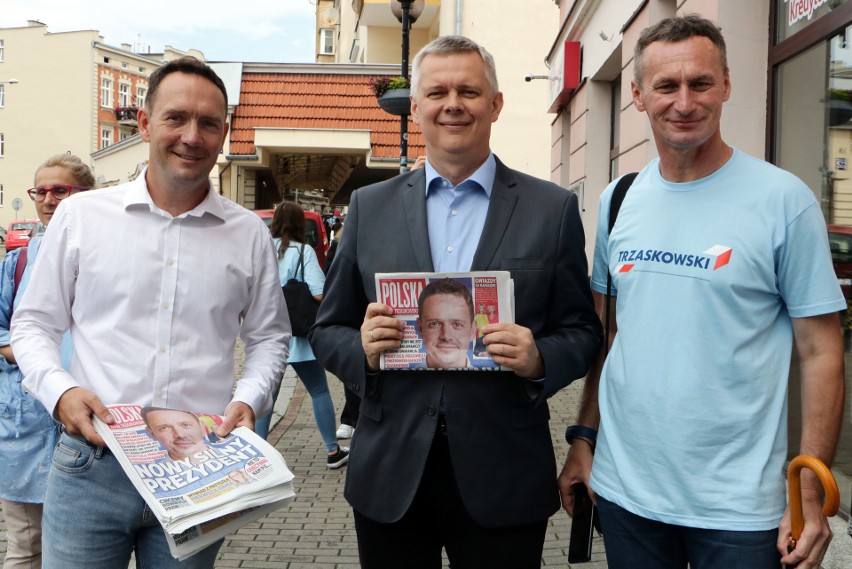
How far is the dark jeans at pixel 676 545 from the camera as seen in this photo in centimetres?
221

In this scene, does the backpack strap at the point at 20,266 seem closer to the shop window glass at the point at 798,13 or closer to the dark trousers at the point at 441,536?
the dark trousers at the point at 441,536

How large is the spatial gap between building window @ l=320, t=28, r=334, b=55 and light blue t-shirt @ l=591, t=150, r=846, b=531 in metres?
59.4

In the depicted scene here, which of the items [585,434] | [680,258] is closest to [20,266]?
[585,434]

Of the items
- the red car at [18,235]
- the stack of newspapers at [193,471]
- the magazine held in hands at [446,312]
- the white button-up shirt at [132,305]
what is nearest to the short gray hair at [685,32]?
the magazine held in hands at [446,312]

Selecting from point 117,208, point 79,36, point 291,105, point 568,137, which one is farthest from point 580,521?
point 79,36

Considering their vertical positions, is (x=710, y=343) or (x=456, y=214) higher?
(x=456, y=214)

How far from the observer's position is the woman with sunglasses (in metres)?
3.43

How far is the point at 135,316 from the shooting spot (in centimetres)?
248

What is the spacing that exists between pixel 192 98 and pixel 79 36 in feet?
240

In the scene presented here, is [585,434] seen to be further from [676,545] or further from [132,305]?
[132,305]

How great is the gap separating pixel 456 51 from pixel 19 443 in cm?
238

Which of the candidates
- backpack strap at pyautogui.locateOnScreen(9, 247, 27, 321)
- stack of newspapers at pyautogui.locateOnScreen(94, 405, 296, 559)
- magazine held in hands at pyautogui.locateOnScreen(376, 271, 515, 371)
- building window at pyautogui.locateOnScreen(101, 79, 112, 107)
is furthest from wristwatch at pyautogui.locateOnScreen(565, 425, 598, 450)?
building window at pyautogui.locateOnScreen(101, 79, 112, 107)

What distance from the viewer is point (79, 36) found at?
6788 centimetres

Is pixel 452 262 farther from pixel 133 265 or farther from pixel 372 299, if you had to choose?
pixel 133 265
